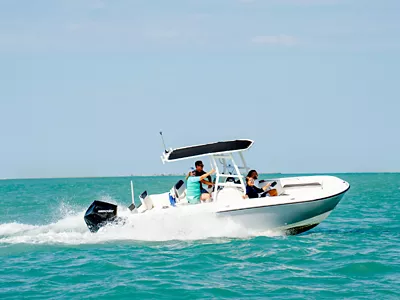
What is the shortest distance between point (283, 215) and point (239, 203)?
3.62ft

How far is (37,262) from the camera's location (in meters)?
13.3

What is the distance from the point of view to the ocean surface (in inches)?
425

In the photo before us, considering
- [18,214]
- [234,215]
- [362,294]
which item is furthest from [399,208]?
[362,294]

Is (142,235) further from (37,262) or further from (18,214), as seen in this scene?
(18,214)

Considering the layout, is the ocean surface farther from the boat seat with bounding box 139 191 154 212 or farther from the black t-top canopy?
the black t-top canopy

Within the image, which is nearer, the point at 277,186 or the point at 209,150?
the point at 209,150

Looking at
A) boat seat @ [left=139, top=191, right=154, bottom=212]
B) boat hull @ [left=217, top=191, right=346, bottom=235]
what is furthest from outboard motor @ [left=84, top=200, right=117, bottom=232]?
boat hull @ [left=217, top=191, right=346, bottom=235]

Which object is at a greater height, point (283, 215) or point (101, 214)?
point (101, 214)

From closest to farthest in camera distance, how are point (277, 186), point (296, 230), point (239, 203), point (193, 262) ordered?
point (193, 262) → point (239, 203) → point (296, 230) → point (277, 186)

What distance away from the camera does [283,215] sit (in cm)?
1563

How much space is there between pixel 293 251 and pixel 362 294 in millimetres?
3509

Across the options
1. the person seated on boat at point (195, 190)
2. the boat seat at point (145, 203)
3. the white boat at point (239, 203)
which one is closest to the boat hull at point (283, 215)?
the white boat at point (239, 203)

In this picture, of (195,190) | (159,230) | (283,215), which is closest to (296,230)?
(283,215)

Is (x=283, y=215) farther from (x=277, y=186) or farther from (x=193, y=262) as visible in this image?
(x=193, y=262)
